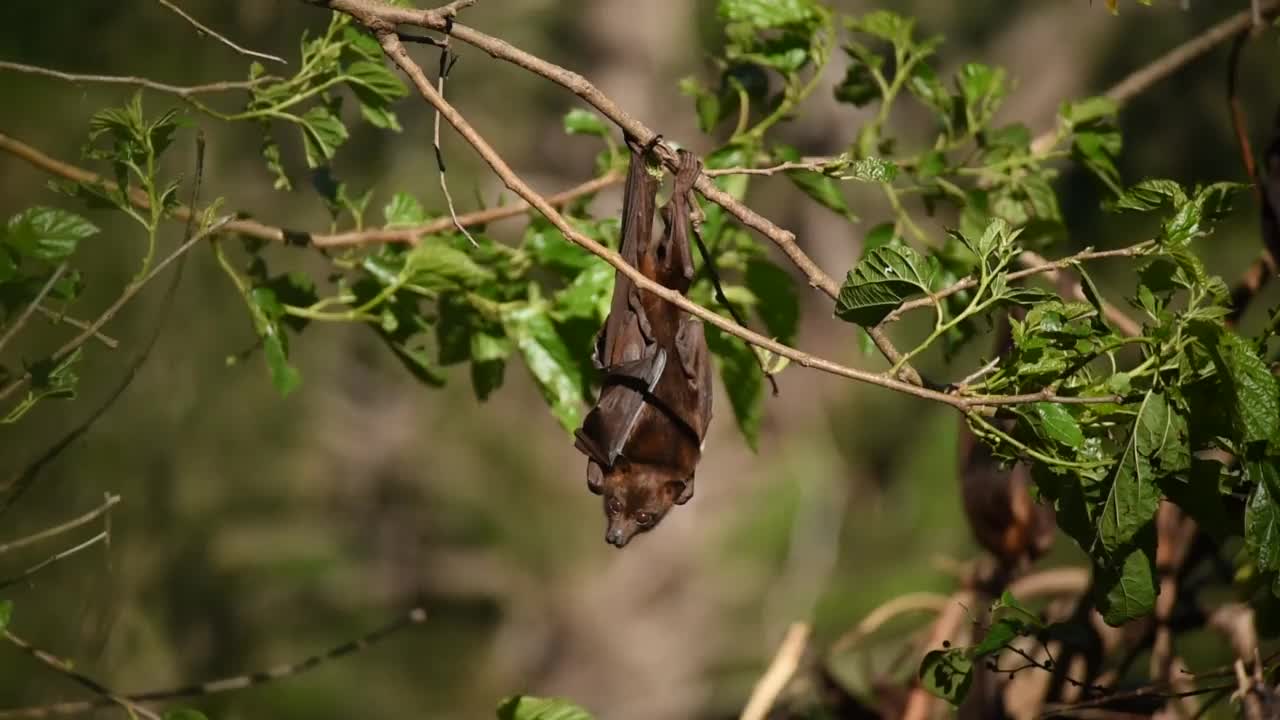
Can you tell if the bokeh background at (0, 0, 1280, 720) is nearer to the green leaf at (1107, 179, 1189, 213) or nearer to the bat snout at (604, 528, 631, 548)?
the bat snout at (604, 528, 631, 548)

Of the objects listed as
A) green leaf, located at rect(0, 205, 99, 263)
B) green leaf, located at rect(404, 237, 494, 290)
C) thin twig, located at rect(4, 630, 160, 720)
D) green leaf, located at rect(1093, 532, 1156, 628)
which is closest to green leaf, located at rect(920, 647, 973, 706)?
green leaf, located at rect(1093, 532, 1156, 628)

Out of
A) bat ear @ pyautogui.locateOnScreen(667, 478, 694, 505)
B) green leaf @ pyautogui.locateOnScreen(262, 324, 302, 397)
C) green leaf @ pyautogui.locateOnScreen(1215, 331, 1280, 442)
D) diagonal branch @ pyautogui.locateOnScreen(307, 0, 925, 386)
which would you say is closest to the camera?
green leaf @ pyautogui.locateOnScreen(1215, 331, 1280, 442)

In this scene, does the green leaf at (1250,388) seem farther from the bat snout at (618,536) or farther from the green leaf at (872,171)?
the bat snout at (618,536)

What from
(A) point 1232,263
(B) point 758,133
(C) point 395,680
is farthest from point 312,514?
(B) point 758,133

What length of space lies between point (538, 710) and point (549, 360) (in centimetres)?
39

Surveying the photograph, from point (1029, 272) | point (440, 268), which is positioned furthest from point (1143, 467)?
point (440, 268)

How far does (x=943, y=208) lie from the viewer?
4484mm

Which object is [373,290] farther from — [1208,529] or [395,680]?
[395,680]

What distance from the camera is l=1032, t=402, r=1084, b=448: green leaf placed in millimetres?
969

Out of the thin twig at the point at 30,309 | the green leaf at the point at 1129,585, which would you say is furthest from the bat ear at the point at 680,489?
the thin twig at the point at 30,309

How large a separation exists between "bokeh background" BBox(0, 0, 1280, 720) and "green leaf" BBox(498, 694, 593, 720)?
7.17 feet

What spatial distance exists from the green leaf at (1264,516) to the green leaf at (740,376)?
1.90ft

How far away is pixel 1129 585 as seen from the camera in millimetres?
1045

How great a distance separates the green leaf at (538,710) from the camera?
126cm
